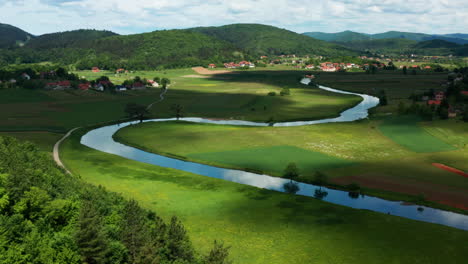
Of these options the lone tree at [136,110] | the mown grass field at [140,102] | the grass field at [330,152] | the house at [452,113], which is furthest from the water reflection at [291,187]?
the house at [452,113]

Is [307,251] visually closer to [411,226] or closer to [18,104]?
[411,226]

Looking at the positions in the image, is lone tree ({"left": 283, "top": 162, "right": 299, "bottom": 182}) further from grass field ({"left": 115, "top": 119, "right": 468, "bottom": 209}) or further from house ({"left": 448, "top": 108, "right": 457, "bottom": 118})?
house ({"left": 448, "top": 108, "right": 457, "bottom": 118})

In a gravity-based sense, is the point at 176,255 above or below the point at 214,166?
above

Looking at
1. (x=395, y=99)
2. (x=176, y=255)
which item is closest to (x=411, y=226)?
(x=176, y=255)

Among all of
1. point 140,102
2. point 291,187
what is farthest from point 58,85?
point 291,187

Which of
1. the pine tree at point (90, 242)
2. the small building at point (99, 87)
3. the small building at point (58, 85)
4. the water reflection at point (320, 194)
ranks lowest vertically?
the water reflection at point (320, 194)

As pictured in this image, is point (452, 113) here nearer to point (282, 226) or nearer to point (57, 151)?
point (282, 226)

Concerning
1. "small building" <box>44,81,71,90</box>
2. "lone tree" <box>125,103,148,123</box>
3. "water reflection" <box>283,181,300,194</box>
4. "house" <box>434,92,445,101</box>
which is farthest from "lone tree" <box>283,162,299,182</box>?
"small building" <box>44,81,71,90</box>

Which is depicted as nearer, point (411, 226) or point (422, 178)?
point (411, 226)

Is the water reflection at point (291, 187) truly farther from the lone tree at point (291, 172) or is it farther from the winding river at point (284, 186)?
the lone tree at point (291, 172)
